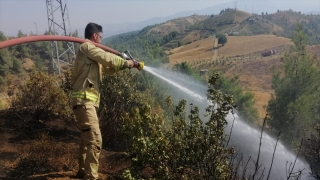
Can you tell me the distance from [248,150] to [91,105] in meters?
10.0

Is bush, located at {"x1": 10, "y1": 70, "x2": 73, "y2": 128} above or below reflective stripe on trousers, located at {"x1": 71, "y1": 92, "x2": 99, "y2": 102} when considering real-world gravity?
below

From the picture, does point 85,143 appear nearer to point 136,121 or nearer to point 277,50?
point 136,121

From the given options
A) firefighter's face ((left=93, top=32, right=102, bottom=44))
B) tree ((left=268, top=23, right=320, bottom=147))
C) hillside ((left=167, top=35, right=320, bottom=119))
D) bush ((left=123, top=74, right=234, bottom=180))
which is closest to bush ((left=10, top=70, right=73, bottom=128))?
firefighter's face ((left=93, top=32, right=102, bottom=44))

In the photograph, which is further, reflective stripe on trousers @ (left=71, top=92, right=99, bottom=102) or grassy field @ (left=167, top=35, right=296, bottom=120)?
grassy field @ (left=167, top=35, right=296, bottom=120)

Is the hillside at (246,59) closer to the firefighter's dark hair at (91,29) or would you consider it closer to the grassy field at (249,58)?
the grassy field at (249,58)

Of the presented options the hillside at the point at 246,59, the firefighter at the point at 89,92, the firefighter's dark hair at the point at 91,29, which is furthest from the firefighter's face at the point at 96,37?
the hillside at the point at 246,59

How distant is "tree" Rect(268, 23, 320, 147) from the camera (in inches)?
614

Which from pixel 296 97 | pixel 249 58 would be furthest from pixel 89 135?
pixel 249 58

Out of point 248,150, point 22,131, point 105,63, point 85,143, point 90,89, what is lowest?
point 248,150

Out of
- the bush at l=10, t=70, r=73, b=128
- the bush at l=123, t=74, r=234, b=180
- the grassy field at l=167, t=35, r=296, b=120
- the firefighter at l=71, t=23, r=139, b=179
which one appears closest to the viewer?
the bush at l=123, t=74, r=234, b=180

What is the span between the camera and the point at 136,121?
3.87 metres

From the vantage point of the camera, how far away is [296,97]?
1684 centimetres

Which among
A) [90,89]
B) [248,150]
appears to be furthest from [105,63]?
[248,150]

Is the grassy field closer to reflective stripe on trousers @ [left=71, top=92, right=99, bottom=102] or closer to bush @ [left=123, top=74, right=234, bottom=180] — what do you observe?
bush @ [left=123, top=74, right=234, bottom=180]
